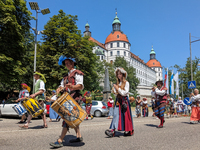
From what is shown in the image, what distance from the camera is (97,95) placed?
159 feet

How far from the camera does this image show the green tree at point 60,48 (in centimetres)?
2688

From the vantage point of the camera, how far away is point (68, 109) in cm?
432

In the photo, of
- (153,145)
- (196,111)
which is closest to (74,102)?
(153,145)

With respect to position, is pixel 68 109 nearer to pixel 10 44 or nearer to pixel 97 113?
pixel 97 113

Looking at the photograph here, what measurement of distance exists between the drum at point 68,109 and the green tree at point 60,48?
856 inches

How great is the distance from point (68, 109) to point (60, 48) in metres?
24.9

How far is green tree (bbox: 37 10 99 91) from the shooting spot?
26875mm

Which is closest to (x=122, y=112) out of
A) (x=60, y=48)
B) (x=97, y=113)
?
(x=97, y=113)

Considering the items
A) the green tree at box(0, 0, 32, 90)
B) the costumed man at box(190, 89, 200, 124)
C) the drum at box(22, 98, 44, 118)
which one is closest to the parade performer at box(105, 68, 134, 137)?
the drum at box(22, 98, 44, 118)

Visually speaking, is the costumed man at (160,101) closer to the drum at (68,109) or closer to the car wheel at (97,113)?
the drum at (68,109)

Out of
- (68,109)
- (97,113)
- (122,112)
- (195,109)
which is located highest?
(68,109)

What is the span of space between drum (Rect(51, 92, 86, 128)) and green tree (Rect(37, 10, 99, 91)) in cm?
2175

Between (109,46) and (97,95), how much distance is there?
60.2 metres

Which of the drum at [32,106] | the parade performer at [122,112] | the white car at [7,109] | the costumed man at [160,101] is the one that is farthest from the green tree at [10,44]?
the parade performer at [122,112]
